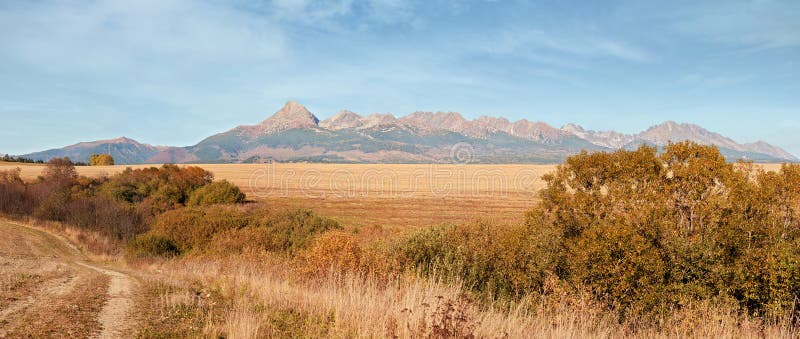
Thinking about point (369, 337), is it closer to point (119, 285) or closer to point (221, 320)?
point (221, 320)

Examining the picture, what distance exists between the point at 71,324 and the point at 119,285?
524 cm

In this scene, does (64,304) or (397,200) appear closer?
(64,304)

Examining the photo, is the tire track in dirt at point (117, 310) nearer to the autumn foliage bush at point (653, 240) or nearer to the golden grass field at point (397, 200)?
the autumn foliage bush at point (653, 240)

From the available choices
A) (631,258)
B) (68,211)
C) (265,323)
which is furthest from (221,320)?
(68,211)

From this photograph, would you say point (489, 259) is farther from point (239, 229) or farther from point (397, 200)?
point (397, 200)

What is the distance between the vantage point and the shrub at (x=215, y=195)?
180 ft

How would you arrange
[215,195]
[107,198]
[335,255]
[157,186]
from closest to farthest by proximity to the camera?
1. [335,255]
2. [107,198]
3. [215,195]
4. [157,186]

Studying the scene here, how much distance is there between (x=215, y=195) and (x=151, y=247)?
24763 mm

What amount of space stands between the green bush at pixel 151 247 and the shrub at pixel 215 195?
20.1m

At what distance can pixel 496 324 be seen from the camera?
26.5 ft

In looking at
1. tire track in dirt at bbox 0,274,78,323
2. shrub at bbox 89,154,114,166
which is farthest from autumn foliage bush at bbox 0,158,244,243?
shrub at bbox 89,154,114,166

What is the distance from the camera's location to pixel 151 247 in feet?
105

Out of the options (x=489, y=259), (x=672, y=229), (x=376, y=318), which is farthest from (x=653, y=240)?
(x=376, y=318)

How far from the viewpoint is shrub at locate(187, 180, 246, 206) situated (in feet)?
180
